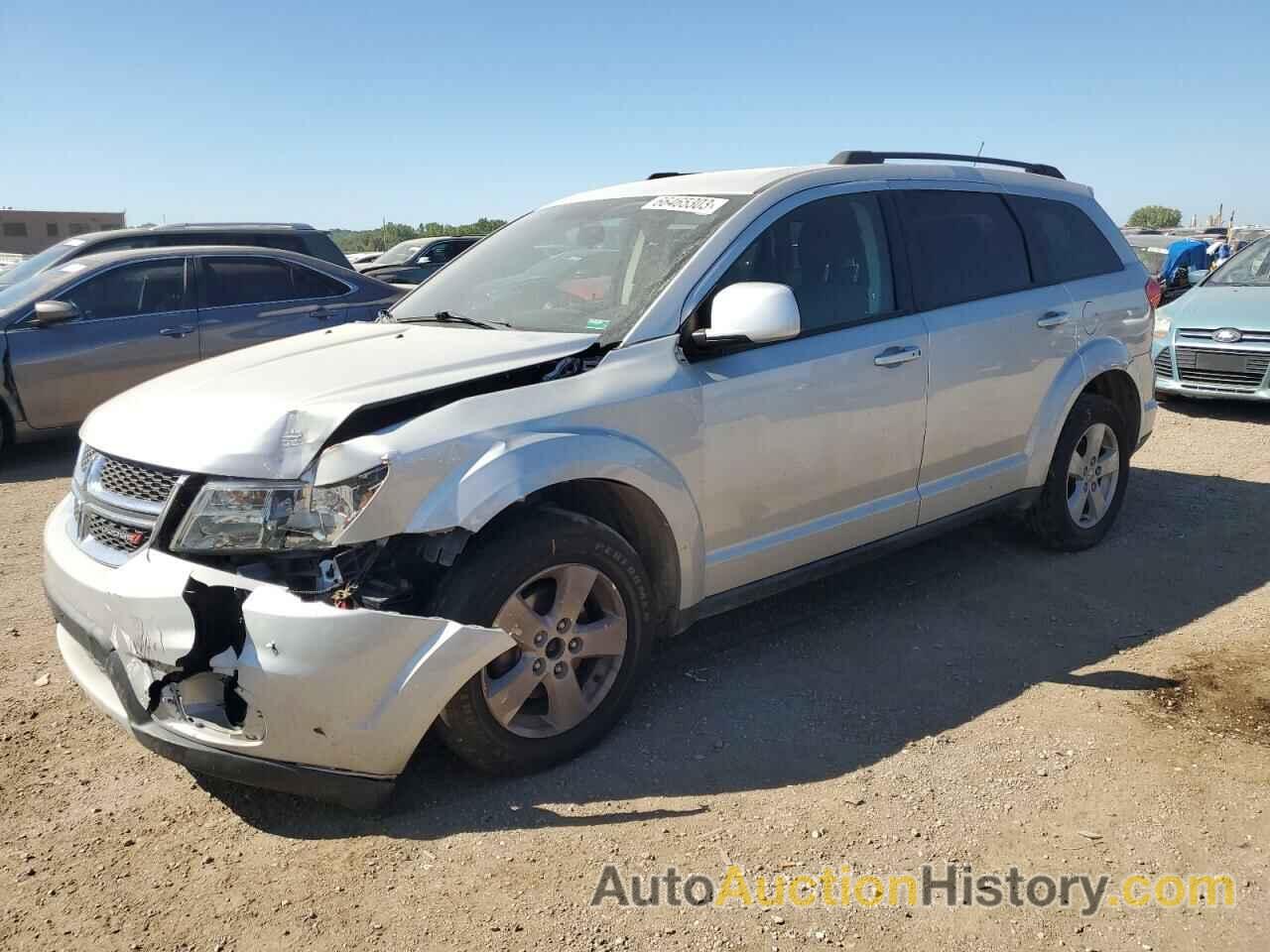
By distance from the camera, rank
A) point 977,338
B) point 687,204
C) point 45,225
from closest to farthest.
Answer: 1. point 687,204
2. point 977,338
3. point 45,225

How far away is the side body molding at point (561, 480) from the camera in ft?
9.53

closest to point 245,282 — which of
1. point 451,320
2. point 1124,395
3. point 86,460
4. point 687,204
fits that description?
point 451,320

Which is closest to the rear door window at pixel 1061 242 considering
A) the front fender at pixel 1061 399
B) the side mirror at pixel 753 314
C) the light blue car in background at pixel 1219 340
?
the front fender at pixel 1061 399

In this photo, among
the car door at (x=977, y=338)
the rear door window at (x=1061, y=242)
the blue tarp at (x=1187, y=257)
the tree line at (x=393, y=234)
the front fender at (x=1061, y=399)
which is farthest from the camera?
the tree line at (x=393, y=234)

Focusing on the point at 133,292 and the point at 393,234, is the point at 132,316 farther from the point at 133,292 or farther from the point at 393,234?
the point at 393,234

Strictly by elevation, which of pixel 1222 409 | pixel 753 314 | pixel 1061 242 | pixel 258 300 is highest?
pixel 1061 242

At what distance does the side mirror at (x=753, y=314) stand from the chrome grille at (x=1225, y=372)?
6.97 metres

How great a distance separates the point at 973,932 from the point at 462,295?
2.95 m

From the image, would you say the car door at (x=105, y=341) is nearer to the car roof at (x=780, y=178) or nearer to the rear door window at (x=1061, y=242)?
the car roof at (x=780, y=178)

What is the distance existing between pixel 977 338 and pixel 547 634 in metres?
2.44

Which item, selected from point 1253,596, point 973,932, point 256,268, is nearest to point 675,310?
point 973,932

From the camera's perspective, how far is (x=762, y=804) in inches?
123

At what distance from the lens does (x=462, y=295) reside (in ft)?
14.0

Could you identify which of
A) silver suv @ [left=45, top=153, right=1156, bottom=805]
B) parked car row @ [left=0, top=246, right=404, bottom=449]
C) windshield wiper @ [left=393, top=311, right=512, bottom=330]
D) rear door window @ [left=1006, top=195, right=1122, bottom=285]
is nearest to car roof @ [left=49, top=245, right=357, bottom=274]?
parked car row @ [left=0, top=246, right=404, bottom=449]
